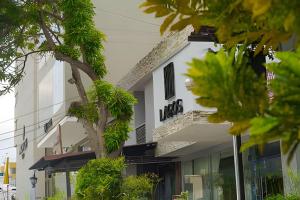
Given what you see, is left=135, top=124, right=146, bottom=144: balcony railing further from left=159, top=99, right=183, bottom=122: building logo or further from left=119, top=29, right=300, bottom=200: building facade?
left=159, top=99, right=183, bottom=122: building logo

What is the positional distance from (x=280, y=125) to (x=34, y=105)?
1581 inches

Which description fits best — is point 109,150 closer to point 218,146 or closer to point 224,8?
point 218,146

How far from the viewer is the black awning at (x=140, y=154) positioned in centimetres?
2119

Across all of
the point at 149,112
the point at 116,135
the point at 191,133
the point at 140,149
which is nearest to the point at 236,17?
the point at 116,135

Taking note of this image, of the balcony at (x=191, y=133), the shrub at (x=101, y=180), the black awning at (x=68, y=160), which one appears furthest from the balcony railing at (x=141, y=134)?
the shrub at (x=101, y=180)

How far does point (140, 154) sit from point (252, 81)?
19.6 metres

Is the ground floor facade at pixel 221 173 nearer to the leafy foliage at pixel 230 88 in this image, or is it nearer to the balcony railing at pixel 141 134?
the balcony railing at pixel 141 134

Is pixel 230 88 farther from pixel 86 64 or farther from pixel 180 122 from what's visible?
pixel 180 122

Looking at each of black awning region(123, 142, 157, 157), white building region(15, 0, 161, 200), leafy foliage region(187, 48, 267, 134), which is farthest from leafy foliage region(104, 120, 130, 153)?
white building region(15, 0, 161, 200)

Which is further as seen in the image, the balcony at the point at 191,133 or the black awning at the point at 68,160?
the black awning at the point at 68,160

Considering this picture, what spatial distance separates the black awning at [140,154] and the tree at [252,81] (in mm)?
18677

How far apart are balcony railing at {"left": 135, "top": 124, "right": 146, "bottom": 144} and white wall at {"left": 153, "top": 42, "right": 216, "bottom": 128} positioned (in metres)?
4.98

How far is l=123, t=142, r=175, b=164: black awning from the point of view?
21.2 m

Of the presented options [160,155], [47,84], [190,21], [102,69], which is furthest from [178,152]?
[190,21]
